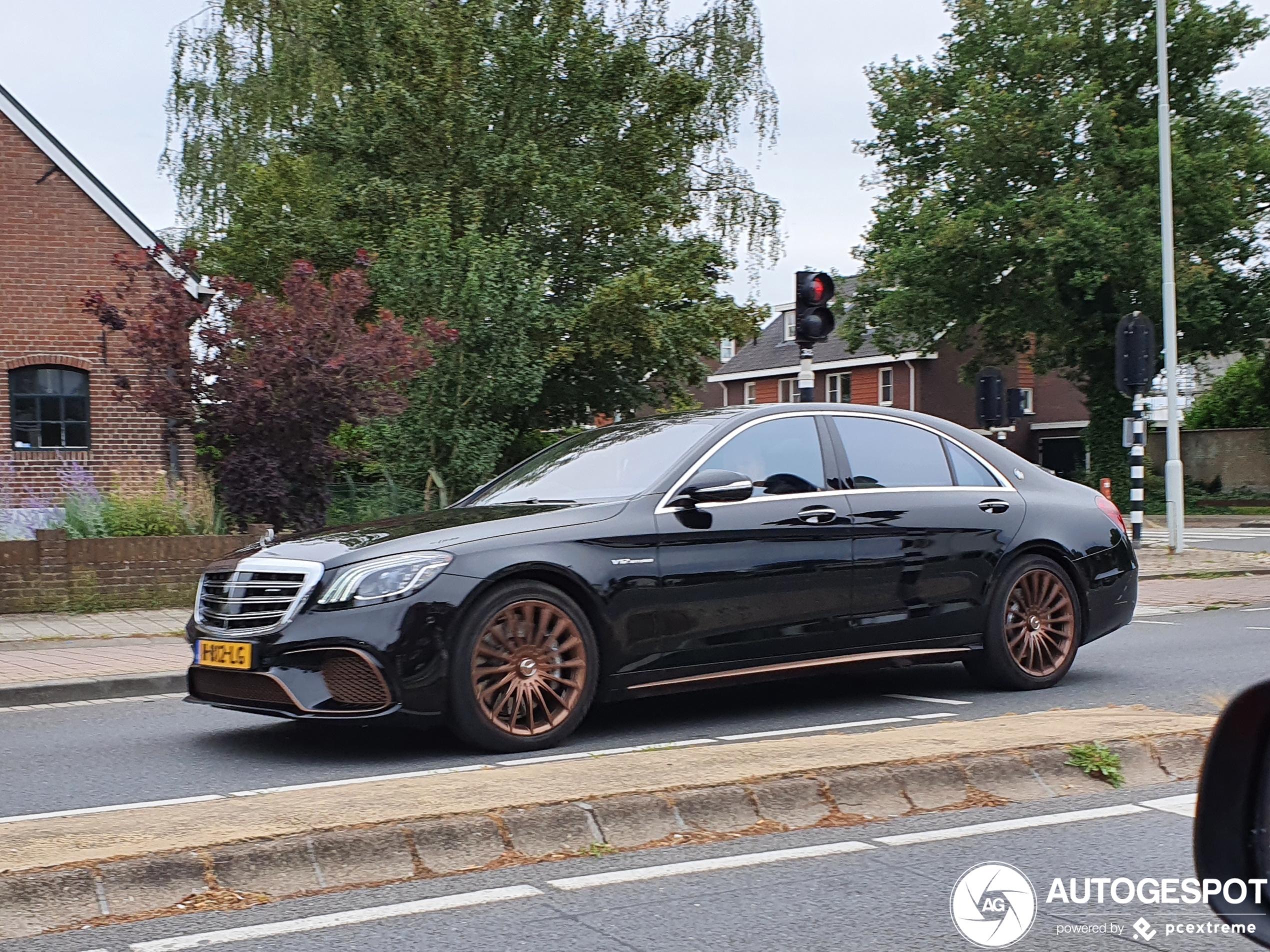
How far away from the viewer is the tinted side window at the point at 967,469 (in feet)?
26.7

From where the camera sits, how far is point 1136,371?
20.2 metres

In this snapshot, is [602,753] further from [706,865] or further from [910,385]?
[910,385]

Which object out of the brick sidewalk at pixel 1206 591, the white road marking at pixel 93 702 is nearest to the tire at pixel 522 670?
the white road marking at pixel 93 702

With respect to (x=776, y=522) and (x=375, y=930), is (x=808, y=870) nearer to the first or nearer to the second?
(x=375, y=930)

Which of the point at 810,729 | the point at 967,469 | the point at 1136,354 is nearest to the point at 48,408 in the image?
the point at 1136,354

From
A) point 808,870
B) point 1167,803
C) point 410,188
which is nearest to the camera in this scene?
point 808,870

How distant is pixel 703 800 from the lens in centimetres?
509

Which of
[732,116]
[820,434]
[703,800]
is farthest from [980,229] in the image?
[703,800]

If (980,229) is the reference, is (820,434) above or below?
below

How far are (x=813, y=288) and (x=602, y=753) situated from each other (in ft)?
→ 21.8

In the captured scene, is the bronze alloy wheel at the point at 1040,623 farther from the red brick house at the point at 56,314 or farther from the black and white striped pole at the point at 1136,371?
the red brick house at the point at 56,314

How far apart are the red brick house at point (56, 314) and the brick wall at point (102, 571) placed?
7.73 meters

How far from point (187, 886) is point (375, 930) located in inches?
26.1

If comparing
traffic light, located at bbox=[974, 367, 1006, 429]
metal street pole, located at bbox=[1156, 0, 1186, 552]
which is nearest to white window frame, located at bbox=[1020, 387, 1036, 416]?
traffic light, located at bbox=[974, 367, 1006, 429]
